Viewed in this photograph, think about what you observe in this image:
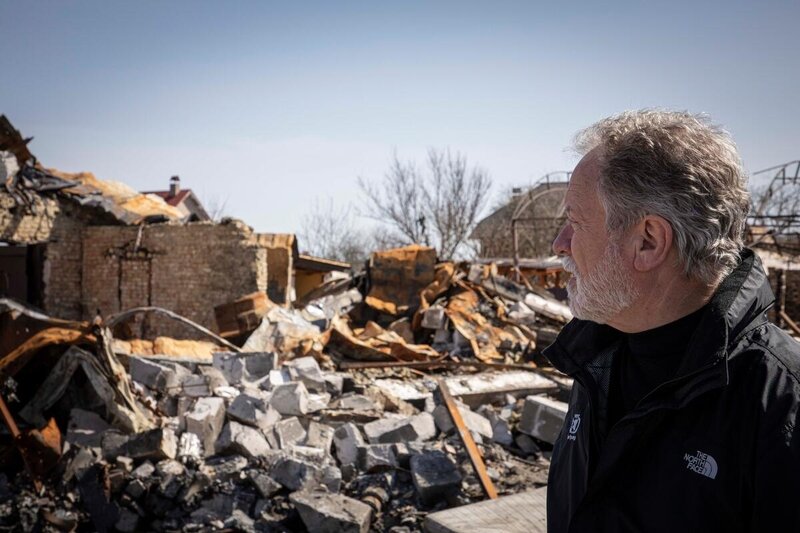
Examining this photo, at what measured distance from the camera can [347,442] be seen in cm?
579

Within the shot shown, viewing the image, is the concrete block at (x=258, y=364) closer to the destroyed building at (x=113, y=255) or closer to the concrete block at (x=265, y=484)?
the concrete block at (x=265, y=484)

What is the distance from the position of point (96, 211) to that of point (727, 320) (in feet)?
50.0

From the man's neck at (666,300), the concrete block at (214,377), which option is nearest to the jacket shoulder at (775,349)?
the man's neck at (666,300)

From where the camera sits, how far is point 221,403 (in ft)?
20.0

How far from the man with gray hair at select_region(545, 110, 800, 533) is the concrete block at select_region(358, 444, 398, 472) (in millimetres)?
3954

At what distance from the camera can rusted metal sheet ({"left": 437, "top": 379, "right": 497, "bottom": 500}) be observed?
495 cm

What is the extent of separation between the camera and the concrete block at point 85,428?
554cm

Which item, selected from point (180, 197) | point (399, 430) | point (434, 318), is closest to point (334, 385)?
point (399, 430)

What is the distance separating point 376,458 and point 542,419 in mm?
1836

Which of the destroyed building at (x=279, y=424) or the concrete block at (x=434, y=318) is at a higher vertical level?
the concrete block at (x=434, y=318)

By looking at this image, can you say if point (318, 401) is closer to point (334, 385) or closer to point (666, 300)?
point (334, 385)

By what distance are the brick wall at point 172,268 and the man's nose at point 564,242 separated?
1175 cm

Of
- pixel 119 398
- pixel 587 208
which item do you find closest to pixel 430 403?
pixel 119 398

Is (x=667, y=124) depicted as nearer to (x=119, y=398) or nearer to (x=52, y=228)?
(x=119, y=398)
